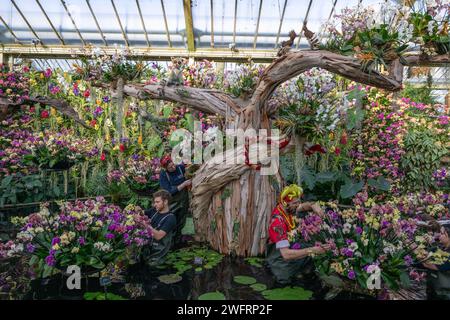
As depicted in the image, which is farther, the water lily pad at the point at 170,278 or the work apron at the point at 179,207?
the work apron at the point at 179,207

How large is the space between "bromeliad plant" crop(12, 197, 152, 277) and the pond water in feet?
0.48

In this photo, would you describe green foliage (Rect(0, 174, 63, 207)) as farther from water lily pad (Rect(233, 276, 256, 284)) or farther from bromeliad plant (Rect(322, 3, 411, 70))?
bromeliad plant (Rect(322, 3, 411, 70))

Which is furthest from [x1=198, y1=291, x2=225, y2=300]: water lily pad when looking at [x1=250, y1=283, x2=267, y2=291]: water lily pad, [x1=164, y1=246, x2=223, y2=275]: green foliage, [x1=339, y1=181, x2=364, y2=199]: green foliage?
[x1=339, y1=181, x2=364, y2=199]: green foliage

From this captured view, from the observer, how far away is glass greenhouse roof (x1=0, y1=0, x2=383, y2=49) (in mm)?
8852

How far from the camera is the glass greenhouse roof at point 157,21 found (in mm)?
8852

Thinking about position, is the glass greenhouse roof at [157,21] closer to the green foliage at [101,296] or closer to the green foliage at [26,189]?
the green foliage at [26,189]

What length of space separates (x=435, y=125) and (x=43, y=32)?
1013cm

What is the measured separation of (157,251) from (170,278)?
440 millimetres

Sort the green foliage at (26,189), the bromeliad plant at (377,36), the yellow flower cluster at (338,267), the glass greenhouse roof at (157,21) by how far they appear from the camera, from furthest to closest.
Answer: the glass greenhouse roof at (157,21), the green foliage at (26,189), the bromeliad plant at (377,36), the yellow flower cluster at (338,267)

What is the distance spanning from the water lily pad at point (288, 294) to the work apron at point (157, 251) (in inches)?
41.8

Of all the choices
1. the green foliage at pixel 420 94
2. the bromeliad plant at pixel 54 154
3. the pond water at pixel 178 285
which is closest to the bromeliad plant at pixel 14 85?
the bromeliad plant at pixel 54 154

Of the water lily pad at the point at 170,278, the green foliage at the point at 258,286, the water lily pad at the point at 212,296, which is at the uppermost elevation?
the water lily pad at the point at 170,278

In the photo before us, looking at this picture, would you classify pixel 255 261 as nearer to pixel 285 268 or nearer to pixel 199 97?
pixel 285 268

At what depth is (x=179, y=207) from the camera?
152 inches
